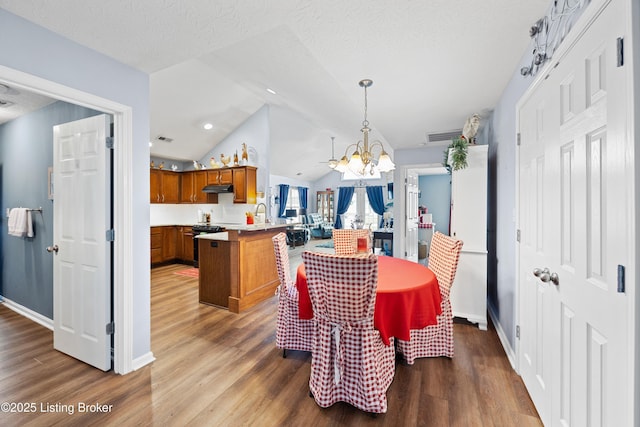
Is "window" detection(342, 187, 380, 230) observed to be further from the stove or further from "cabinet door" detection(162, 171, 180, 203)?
"cabinet door" detection(162, 171, 180, 203)

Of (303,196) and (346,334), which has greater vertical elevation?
(303,196)

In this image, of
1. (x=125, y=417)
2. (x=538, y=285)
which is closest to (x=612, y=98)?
(x=538, y=285)

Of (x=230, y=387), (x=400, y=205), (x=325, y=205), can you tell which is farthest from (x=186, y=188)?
(x=325, y=205)

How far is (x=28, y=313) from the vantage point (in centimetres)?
314

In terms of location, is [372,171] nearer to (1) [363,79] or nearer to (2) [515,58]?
(1) [363,79]

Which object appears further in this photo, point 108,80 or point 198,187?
point 198,187

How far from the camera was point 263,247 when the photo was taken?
3859 mm

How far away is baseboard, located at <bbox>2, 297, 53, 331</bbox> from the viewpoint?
2.93 metres

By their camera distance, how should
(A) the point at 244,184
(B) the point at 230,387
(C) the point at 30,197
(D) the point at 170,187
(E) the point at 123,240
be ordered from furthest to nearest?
(D) the point at 170,187, (A) the point at 244,184, (C) the point at 30,197, (E) the point at 123,240, (B) the point at 230,387

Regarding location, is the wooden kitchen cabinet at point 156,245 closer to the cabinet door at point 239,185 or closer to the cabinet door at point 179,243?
the cabinet door at point 179,243

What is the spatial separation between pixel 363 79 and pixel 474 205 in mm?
1834

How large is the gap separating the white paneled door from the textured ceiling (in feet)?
1.77

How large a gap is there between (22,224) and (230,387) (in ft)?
10.0

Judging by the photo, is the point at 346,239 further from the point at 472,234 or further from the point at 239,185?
the point at 239,185
